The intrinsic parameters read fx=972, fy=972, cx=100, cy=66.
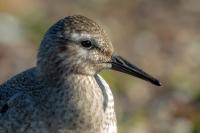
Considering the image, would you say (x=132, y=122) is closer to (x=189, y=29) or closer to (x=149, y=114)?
(x=149, y=114)

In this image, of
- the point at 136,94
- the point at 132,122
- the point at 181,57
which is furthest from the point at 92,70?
the point at 181,57

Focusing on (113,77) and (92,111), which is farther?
(113,77)

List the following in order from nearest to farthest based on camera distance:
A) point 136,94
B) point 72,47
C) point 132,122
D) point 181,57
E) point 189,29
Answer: point 72,47 → point 132,122 → point 136,94 → point 181,57 → point 189,29

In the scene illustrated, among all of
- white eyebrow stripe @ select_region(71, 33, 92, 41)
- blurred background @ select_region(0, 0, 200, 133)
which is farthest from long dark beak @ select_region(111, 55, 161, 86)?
blurred background @ select_region(0, 0, 200, 133)

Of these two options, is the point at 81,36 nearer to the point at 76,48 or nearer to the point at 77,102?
the point at 76,48

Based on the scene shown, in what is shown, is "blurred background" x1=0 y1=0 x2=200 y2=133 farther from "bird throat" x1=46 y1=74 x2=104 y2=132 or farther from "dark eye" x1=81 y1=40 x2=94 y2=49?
"dark eye" x1=81 y1=40 x2=94 y2=49

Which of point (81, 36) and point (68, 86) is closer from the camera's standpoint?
point (81, 36)

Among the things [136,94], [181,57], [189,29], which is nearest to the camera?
[136,94]

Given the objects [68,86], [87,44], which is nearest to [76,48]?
[87,44]
